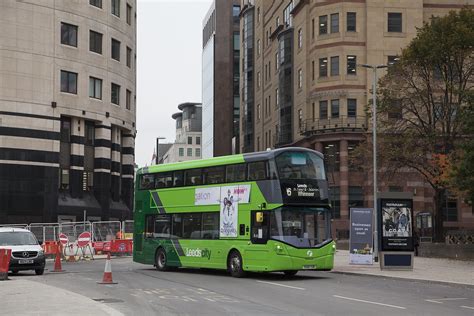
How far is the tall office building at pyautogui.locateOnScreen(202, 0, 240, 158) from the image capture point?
129125 millimetres

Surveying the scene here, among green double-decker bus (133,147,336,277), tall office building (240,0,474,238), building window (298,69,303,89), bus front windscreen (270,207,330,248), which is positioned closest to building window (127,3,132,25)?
tall office building (240,0,474,238)

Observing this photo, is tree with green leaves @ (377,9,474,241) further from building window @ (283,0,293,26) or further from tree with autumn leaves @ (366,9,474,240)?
building window @ (283,0,293,26)

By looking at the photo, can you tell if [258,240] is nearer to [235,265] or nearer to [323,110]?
[235,265]

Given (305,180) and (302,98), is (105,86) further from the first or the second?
(305,180)

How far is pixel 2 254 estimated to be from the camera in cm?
2342

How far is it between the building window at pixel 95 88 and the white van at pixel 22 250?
3374 centimetres

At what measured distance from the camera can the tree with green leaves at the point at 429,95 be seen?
157ft

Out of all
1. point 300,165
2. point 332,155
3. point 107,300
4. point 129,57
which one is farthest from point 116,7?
point 107,300

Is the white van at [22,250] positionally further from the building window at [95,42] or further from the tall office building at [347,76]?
the tall office building at [347,76]

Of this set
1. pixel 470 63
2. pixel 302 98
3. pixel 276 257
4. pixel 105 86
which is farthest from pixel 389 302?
pixel 302 98

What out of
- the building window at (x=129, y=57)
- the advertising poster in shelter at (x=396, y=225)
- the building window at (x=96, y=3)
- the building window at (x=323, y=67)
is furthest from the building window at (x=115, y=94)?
the advertising poster in shelter at (x=396, y=225)

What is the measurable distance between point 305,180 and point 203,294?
6929 mm

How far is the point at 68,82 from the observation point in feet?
193

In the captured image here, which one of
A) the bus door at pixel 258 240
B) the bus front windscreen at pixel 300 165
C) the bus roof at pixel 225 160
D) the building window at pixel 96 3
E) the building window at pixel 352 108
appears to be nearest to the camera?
the bus door at pixel 258 240
